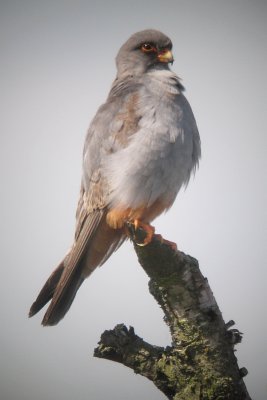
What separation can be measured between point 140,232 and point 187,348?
3.56 ft

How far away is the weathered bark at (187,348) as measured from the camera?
3830 millimetres

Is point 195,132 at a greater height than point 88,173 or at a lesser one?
greater

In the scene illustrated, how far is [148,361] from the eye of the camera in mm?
3916

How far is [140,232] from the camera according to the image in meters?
4.50

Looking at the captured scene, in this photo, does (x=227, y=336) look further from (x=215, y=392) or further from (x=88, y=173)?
(x=88, y=173)

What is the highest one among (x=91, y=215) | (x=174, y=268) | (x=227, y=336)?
(x=91, y=215)

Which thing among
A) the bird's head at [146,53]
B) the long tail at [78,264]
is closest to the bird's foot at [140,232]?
the long tail at [78,264]

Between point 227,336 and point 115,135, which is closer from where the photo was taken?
point 227,336

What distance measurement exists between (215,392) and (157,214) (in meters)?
2.21

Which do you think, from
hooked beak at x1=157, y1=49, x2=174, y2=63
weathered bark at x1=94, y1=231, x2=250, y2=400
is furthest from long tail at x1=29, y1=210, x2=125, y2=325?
hooked beak at x1=157, y1=49, x2=174, y2=63

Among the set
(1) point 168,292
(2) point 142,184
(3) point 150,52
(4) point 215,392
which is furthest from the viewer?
(3) point 150,52

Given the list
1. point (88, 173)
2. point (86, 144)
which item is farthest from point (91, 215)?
point (86, 144)

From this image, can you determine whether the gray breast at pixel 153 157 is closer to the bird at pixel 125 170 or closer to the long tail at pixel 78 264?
the bird at pixel 125 170

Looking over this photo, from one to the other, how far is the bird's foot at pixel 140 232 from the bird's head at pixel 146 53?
2145 millimetres
